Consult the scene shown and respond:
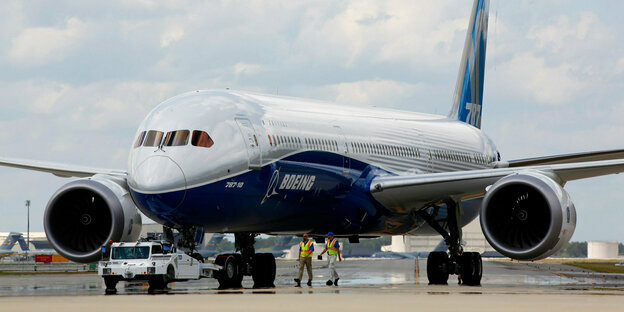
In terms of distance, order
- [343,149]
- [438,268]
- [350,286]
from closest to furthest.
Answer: [350,286] < [343,149] < [438,268]

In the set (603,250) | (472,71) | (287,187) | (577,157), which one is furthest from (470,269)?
(603,250)

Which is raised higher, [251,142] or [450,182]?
[251,142]

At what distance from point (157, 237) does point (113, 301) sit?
662cm

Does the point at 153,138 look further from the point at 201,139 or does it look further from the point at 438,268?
the point at 438,268

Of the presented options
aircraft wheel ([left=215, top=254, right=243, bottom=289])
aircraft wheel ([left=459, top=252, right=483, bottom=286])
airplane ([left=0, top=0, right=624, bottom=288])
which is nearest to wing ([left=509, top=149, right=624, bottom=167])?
airplane ([left=0, top=0, right=624, bottom=288])

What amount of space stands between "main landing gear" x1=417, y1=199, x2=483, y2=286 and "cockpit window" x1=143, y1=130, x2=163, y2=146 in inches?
328

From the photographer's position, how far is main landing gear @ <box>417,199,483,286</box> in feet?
83.4

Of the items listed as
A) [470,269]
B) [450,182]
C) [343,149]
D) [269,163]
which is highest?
[343,149]

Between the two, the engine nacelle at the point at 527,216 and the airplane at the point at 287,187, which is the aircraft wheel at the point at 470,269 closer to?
the airplane at the point at 287,187

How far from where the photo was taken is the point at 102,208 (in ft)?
72.6

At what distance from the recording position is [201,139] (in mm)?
20094

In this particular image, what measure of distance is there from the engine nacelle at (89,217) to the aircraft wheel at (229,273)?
1968mm

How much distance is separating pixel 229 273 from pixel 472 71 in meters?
14.8

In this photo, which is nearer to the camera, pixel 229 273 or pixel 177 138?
pixel 177 138
